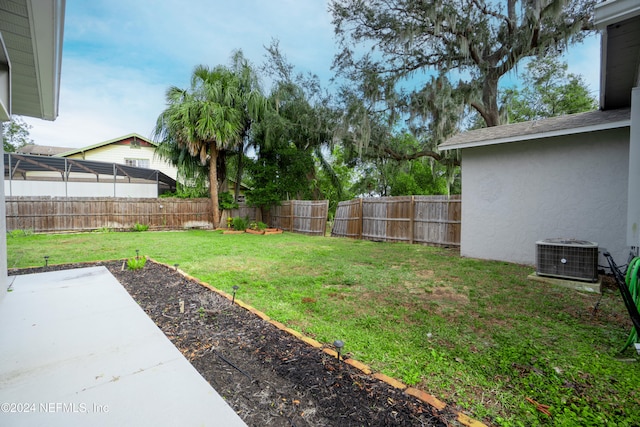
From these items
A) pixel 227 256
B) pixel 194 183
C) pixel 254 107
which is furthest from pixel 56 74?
pixel 194 183

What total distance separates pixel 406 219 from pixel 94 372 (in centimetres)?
812

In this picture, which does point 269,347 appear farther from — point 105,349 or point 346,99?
point 346,99

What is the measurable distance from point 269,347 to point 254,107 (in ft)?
38.9

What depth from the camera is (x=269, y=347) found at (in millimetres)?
2227

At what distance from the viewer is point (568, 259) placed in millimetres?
4180

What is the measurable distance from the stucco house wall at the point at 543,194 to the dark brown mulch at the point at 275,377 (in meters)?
5.17

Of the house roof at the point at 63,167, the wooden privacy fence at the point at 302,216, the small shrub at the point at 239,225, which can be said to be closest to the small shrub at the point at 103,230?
the house roof at the point at 63,167

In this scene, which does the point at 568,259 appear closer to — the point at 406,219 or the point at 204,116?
the point at 406,219

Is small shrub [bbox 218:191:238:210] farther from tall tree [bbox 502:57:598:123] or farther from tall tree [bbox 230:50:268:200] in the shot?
tall tree [bbox 502:57:598:123]

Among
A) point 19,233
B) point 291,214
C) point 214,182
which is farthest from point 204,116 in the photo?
point 19,233

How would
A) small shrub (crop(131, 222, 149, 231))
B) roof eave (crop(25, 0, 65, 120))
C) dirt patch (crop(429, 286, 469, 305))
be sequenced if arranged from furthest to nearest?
small shrub (crop(131, 222, 149, 231))
dirt patch (crop(429, 286, 469, 305))
roof eave (crop(25, 0, 65, 120))

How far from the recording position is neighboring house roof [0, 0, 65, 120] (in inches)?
85.4

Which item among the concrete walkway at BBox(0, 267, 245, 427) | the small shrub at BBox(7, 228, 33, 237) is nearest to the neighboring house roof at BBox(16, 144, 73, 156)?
the small shrub at BBox(7, 228, 33, 237)

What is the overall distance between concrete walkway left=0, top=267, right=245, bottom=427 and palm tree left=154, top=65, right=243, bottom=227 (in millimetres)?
9627
